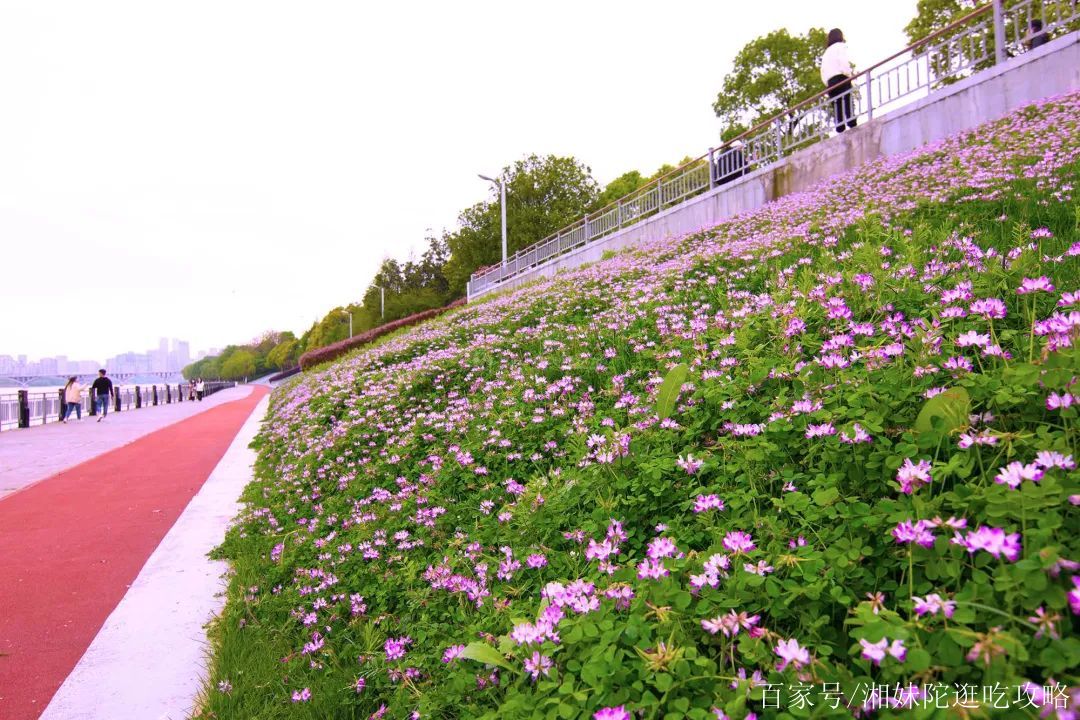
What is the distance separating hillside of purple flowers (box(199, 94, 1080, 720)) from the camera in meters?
1.42

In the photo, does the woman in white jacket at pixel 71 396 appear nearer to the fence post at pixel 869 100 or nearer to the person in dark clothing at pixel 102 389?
the person in dark clothing at pixel 102 389

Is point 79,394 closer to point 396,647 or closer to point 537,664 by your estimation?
point 396,647

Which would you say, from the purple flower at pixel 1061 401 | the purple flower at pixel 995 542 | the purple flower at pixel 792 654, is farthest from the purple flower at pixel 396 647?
the purple flower at pixel 1061 401

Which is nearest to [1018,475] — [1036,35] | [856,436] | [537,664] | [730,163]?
[856,436]

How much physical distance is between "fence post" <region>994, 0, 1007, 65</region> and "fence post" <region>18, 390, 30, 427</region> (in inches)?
1072

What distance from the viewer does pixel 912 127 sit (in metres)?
11.2

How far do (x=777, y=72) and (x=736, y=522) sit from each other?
128ft

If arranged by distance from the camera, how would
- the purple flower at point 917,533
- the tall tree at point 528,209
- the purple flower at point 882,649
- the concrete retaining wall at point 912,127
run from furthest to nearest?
the tall tree at point 528,209 → the concrete retaining wall at point 912,127 → the purple flower at point 917,533 → the purple flower at point 882,649

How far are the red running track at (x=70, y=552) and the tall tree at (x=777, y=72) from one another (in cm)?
3592

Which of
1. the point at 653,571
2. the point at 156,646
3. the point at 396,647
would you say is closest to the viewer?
the point at 653,571

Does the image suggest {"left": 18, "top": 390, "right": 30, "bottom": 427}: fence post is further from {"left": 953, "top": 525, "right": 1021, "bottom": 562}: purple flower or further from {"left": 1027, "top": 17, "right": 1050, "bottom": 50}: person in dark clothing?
{"left": 1027, "top": 17, "right": 1050, "bottom": 50}: person in dark clothing

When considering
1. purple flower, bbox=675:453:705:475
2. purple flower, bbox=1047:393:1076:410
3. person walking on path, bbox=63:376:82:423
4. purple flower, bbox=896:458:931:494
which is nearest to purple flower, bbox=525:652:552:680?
purple flower, bbox=675:453:705:475

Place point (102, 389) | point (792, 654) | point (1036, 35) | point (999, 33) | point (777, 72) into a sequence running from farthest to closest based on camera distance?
point (777, 72) < point (102, 389) < point (999, 33) < point (1036, 35) < point (792, 654)

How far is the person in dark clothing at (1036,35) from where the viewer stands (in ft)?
32.6
